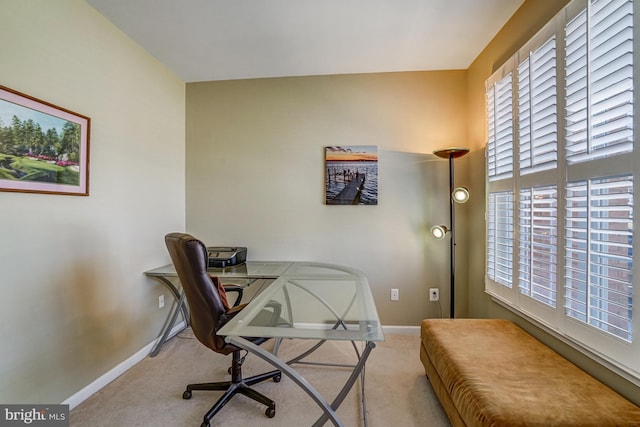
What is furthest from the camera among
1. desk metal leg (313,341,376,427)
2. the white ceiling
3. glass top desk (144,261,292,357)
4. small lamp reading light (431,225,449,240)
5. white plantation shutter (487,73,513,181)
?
small lamp reading light (431,225,449,240)

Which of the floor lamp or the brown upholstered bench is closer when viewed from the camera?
the brown upholstered bench

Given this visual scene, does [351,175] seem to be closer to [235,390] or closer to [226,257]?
[226,257]

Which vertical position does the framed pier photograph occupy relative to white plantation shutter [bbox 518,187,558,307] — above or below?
above

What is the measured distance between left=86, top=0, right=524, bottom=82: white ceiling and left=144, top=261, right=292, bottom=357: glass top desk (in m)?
1.93

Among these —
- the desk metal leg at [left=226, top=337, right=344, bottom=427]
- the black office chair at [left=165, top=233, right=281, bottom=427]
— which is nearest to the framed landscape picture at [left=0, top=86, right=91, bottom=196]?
the black office chair at [left=165, top=233, right=281, bottom=427]

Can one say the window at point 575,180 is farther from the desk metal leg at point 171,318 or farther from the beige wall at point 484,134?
the desk metal leg at point 171,318

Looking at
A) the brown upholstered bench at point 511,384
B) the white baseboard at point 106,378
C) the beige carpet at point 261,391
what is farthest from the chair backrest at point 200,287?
the brown upholstered bench at point 511,384

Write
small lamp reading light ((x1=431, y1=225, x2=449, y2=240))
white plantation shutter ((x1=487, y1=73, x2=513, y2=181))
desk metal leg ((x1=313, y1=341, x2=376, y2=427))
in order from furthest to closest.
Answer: small lamp reading light ((x1=431, y1=225, x2=449, y2=240)) < white plantation shutter ((x1=487, y1=73, x2=513, y2=181)) < desk metal leg ((x1=313, y1=341, x2=376, y2=427))

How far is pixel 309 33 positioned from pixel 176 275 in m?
2.30

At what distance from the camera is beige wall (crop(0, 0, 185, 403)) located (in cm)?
141

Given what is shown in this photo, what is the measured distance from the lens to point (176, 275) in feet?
7.53

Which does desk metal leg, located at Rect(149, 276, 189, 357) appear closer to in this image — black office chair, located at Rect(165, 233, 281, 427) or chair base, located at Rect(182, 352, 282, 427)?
chair base, located at Rect(182, 352, 282, 427)

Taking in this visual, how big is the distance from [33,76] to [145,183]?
0.99 metres

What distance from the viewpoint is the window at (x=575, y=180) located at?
3.67ft
